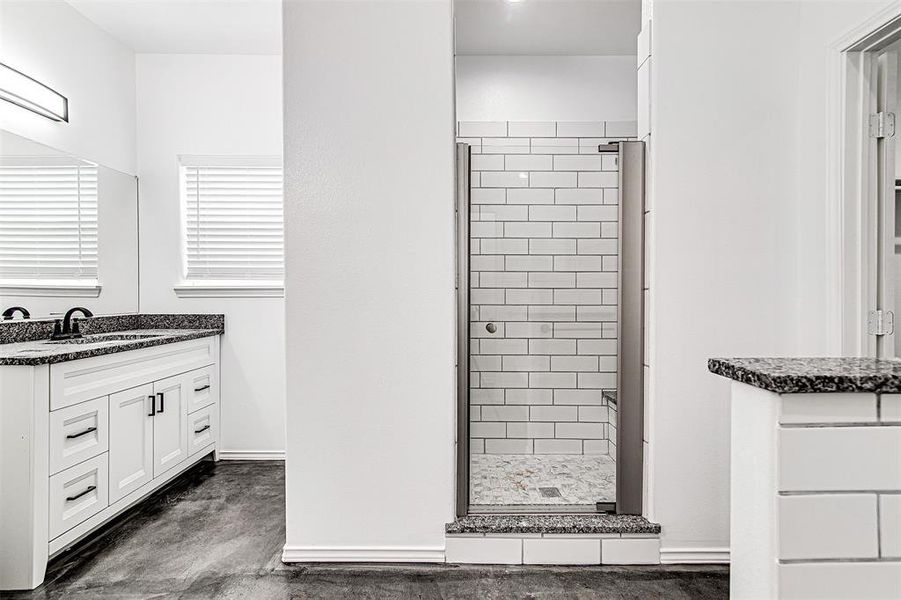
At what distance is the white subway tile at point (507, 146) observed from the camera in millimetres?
2688

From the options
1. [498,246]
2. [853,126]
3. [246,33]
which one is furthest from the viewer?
[246,33]

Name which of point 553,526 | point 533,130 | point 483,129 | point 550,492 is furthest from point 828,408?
point 483,129

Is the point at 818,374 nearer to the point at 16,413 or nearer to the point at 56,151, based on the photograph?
the point at 16,413

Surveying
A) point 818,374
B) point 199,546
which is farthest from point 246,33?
point 818,374

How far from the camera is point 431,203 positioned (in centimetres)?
210

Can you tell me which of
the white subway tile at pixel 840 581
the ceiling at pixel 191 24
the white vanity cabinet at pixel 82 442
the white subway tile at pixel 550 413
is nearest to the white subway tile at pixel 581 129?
the white subway tile at pixel 550 413

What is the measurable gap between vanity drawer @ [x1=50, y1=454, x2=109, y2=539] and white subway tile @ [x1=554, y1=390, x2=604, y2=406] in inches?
82.8

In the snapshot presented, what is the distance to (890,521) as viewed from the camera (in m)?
0.90

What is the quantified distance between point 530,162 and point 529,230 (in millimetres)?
337

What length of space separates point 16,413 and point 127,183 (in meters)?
1.90

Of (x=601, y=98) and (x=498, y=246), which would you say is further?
(x=601, y=98)

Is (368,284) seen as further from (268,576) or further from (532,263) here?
(268,576)

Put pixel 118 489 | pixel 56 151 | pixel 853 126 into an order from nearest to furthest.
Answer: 1. pixel 853 126
2. pixel 118 489
3. pixel 56 151

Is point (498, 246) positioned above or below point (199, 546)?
above
